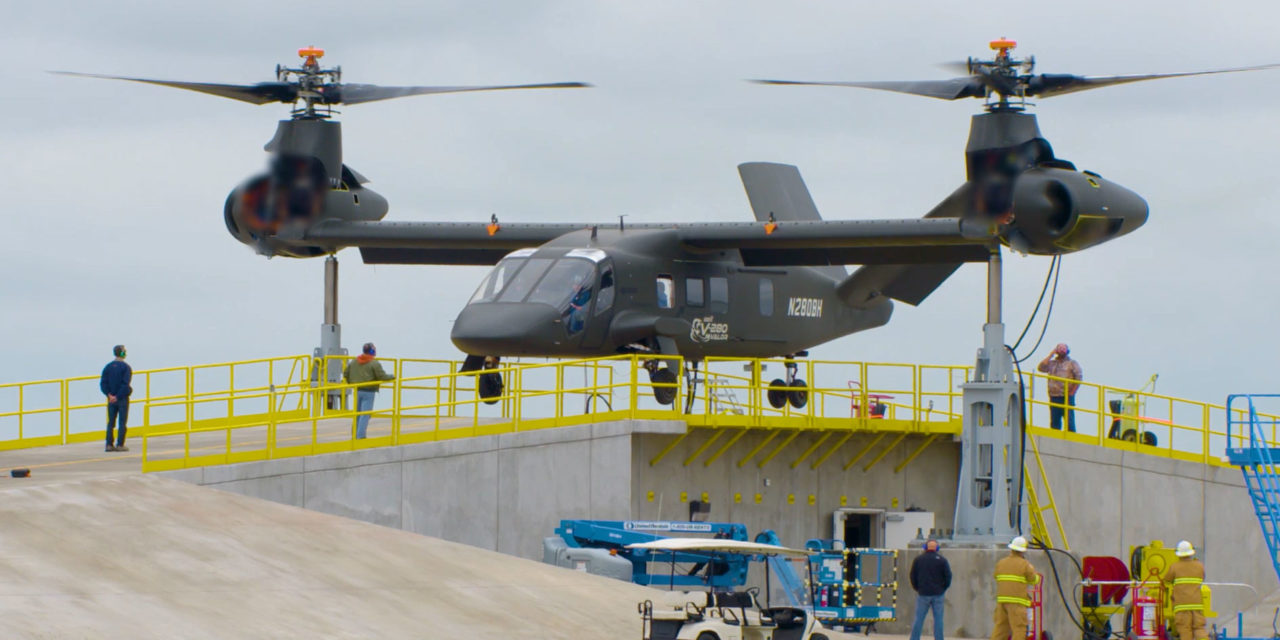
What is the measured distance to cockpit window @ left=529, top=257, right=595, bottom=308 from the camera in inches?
1156

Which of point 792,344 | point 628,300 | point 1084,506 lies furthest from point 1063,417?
point 628,300

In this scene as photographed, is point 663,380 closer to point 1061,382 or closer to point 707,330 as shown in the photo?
point 707,330

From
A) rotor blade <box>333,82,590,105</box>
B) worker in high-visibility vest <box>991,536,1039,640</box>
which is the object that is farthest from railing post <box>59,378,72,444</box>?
worker in high-visibility vest <box>991,536,1039,640</box>

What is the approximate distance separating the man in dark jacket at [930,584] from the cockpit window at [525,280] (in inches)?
341

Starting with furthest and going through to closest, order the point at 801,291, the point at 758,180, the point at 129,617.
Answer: the point at 758,180 < the point at 801,291 < the point at 129,617

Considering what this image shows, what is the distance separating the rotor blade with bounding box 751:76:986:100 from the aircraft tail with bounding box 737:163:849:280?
10.8 m

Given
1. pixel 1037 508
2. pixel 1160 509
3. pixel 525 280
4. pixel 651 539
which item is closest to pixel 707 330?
pixel 525 280

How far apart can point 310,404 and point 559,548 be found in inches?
396

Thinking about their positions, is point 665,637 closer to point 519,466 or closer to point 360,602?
point 360,602

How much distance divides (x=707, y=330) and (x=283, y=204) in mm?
8153

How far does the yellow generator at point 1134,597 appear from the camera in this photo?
24.8 m

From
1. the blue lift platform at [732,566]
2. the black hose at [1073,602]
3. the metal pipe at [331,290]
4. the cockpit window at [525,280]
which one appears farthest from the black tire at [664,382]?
the metal pipe at [331,290]

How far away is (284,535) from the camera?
22.0 meters

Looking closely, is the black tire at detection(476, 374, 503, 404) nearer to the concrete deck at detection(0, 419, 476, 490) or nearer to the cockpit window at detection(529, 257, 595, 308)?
the concrete deck at detection(0, 419, 476, 490)
